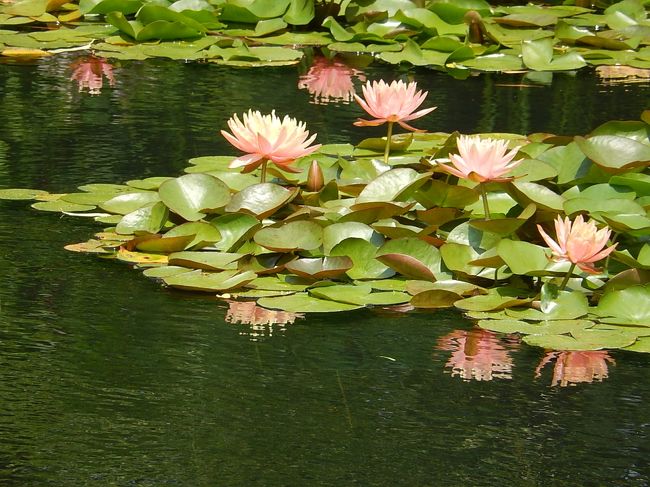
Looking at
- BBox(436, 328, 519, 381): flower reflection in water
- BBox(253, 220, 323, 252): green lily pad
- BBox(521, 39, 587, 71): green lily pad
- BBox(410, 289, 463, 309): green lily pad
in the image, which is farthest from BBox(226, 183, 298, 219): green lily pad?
BBox(521, 39, 587, 71): green lily pad

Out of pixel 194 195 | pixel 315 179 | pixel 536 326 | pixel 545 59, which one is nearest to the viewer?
pixel 536 326

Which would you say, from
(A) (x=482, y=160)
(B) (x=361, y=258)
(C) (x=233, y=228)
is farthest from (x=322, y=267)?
(A) (x=482, y=160)

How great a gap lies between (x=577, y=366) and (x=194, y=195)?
1.18 meters

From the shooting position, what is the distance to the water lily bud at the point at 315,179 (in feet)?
11.6

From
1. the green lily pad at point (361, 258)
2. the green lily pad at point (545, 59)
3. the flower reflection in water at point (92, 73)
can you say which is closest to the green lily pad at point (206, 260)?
the green lily pad at point (361, 258)

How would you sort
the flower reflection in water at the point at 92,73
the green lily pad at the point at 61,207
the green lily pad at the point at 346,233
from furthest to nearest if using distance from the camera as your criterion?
the flower reflection in water at the point at 92,73 < the green lily pad at the point at 61,207 < the green lily pad at the point at 346,233

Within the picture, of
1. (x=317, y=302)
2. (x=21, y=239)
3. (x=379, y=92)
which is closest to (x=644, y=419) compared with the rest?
(x=317, y=302)

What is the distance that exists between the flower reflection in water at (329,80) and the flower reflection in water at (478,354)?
2.33 m

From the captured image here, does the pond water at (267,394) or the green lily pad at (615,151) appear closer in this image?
the pond water at (267,394)

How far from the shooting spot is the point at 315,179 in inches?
139

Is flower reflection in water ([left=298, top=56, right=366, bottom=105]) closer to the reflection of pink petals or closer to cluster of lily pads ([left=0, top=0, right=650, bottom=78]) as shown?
cluster of lily pads ([left=0, top=0, right=650, bottom=78])

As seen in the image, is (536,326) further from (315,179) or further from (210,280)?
(315,179)

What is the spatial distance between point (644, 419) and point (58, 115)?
118 inches

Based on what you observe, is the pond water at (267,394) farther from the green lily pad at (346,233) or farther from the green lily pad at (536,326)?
the green lily pad at (346,233)
